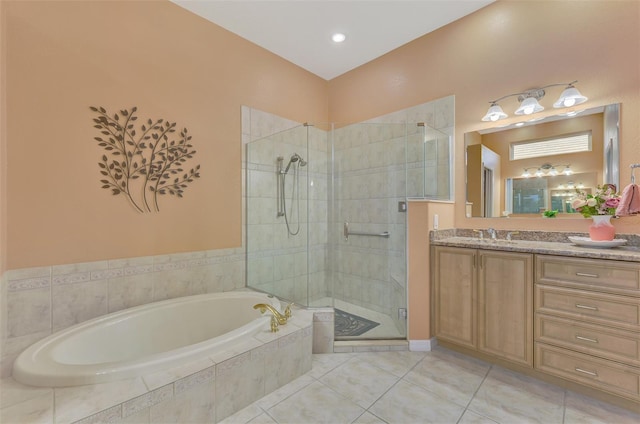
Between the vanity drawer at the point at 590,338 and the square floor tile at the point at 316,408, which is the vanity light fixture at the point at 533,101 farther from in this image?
the square floor tile at the point at 316,408

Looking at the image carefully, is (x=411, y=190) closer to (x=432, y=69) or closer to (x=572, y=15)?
(x=432, y=69)

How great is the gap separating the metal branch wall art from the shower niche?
0.67m

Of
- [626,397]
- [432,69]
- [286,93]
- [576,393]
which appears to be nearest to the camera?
[626,397]

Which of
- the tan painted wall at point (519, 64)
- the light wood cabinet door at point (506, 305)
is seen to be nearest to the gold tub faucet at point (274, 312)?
the light wood cabinet door at point (506, 305)

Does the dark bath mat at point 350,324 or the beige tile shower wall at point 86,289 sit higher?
the beige tile shower wall at point 86,289

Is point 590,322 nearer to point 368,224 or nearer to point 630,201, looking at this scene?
point 630,201

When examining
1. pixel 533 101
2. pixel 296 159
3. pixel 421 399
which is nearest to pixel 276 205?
pixel 296 159

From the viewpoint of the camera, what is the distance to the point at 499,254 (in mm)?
2027

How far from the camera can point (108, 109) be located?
1953 mm

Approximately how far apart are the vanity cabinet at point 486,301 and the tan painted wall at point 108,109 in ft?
6.52

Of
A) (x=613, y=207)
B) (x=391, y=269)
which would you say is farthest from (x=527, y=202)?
(x=391, y=269)

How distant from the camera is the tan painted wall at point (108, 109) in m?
1.65

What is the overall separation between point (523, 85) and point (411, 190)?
1.26m

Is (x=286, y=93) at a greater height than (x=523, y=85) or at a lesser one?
greater
